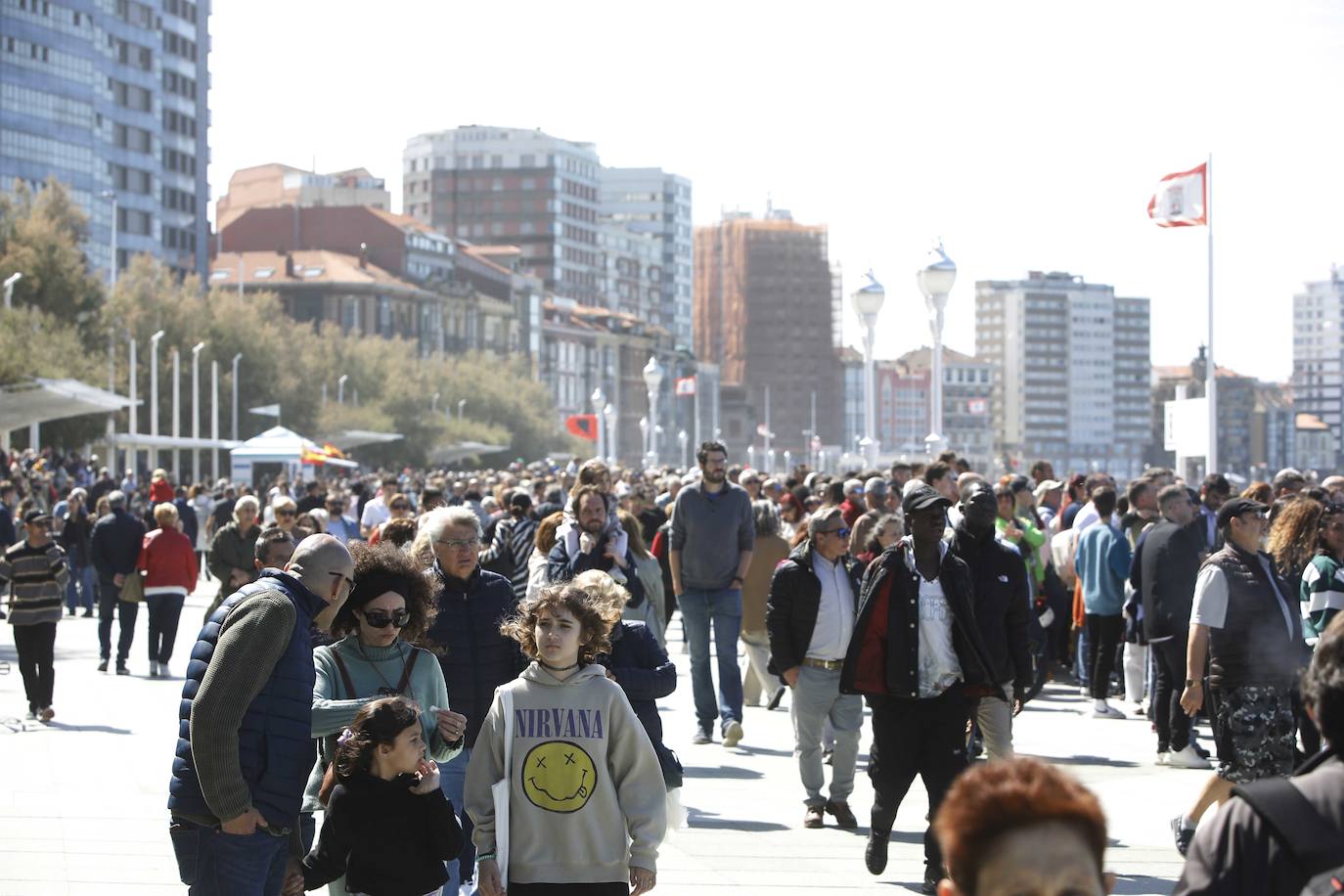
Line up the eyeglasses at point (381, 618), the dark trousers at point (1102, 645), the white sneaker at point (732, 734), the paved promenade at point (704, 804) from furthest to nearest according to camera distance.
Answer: the dark trousers at point (1102, 645), the white sneaker at point (732, 734), the paved promenade at point (704, 804), the eyeglasses at point (381, 618)

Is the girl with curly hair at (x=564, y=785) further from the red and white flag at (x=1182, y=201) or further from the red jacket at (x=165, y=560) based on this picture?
the red and white flag at (x=1182, y=201)

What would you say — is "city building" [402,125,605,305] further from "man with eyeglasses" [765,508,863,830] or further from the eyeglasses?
the eyeglasses

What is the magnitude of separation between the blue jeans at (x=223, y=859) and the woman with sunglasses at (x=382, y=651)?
1.97 ft

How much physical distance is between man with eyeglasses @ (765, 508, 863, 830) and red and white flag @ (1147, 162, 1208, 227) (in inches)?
838

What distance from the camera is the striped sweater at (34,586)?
573 inches

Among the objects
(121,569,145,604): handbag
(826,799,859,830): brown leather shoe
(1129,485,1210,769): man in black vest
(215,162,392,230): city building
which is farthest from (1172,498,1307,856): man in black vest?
(215,162,392,230): city building

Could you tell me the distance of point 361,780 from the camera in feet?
19.0

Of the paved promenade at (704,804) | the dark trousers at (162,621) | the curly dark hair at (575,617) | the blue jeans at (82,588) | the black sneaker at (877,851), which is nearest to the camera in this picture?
the curly dark hair at (575,617)

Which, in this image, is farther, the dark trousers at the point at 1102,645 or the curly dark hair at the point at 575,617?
the dark trousers at the point at 1102,645

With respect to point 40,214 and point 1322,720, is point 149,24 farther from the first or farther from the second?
point 1322,720

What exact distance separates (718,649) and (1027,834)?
445 inches

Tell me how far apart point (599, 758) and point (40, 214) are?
60.7m

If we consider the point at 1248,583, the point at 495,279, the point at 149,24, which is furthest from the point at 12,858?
the point at 495,279

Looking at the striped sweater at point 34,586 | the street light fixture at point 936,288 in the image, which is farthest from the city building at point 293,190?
the striped sweater at point 34,586
